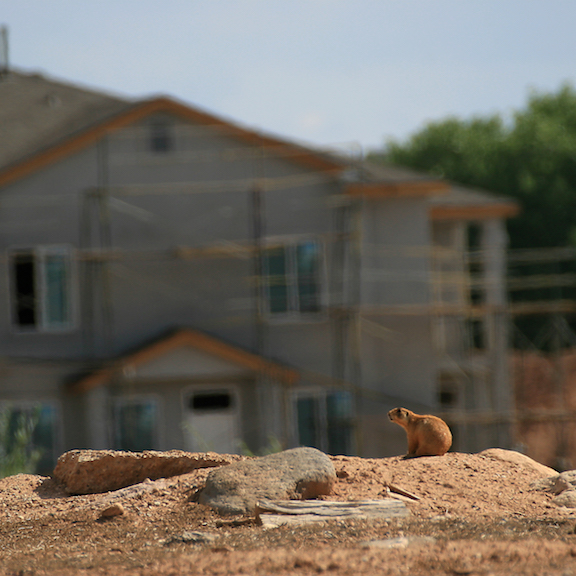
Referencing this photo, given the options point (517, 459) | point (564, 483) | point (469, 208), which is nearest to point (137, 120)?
point (469, 208)

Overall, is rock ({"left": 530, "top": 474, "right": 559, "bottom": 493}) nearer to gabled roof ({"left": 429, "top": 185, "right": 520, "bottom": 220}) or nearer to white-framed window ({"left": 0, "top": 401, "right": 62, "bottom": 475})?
white-framed window ({"left": 0, "top": 401, "right": 62, "bottom": 475})

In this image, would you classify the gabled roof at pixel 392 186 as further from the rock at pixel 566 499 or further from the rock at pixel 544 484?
the rock at pixel 566 499

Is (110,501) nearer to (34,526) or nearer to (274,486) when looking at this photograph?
(34,526)

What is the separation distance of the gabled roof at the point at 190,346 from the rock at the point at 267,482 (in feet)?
42.6

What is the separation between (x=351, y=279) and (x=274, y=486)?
560 inches

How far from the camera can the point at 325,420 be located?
21922mm

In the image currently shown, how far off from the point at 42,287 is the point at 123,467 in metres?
13.3

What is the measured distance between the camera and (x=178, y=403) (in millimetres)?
21578

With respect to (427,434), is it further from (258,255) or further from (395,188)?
(395,188)

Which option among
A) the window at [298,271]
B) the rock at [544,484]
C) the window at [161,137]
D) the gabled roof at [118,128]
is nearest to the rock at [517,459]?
the rock at [544,484]

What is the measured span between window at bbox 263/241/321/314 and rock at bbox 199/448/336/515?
1387cm

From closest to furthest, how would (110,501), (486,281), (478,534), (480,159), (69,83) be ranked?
1. (478,534)
2. (110,501)
3. (486,281)
4. (69,83)
5. (480,159)

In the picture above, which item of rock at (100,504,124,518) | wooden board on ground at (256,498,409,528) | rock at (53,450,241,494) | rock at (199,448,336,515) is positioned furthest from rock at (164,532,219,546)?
rock at (53,450,241,494)

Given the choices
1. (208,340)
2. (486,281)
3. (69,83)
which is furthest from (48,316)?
(486,281)
